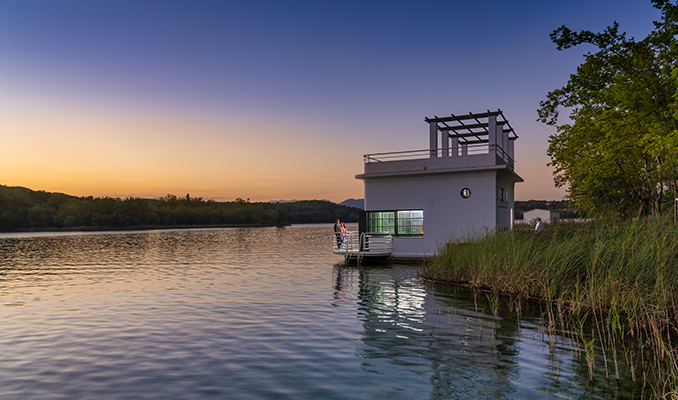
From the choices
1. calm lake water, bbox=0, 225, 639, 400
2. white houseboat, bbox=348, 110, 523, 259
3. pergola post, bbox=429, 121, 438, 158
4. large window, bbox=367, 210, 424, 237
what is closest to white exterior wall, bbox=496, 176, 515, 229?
white houseboat, bbox=348, 110, 523, 259

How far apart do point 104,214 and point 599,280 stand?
107388 millimetres

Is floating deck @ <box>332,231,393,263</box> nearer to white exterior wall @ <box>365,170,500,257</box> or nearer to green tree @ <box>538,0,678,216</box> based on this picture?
white exterior wall @ <box>365,170,500,257</box>

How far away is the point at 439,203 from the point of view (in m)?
19.9

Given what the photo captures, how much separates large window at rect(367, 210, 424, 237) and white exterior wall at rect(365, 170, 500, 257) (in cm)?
34

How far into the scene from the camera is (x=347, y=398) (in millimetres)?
4820

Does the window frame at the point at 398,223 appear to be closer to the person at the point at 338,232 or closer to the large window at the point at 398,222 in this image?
the large window at the point at 398,222

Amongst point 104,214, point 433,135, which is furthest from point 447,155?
point 104,214

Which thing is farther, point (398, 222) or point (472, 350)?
point (398, 222)

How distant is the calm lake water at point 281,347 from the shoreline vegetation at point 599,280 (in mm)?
673

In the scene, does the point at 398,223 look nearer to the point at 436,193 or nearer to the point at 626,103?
the point at 436,193

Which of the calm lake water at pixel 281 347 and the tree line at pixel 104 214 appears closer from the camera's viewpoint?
the calm lake water at pixel 281 347

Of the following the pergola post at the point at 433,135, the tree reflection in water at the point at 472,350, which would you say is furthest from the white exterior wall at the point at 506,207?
the tree reflection in water at the point at 472,350

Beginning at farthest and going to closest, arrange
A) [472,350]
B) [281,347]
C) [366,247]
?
[366,247] → [281,347] → [472,350]

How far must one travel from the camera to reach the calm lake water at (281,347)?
5117mm
